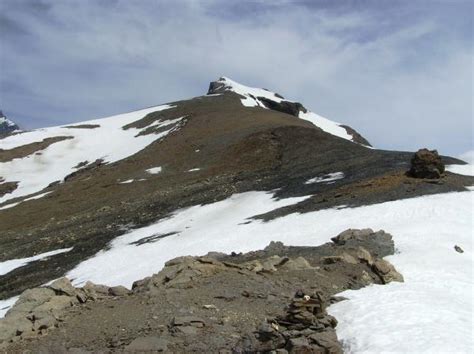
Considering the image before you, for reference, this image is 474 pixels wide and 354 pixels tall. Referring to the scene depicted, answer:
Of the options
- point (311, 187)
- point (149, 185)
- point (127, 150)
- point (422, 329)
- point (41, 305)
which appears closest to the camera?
point (422, 329)

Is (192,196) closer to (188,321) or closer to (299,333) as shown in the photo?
(188,321)

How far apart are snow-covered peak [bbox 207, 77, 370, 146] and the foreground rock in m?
94.8

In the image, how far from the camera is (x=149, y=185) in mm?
53906

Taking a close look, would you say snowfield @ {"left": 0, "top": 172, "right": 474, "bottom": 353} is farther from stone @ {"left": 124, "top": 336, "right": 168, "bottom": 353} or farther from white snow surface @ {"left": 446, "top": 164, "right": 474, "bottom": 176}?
white snow surface @ {"left": 446, "top": 164, "right": 474, "bottom": 176}

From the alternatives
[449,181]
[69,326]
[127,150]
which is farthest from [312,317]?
[127,150]

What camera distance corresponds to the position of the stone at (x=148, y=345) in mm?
12922

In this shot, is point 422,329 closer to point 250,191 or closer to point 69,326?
point 69,326

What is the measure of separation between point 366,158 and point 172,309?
32357 millimetres

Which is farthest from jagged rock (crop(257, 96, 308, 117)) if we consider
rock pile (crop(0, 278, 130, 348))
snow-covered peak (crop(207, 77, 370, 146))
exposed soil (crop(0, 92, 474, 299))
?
rock pile (crop(0, 278, 130, 348))

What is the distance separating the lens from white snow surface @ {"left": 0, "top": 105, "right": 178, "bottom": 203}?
82.4 metres

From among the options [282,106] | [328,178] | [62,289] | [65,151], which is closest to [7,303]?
[62,289]

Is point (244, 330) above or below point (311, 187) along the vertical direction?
below

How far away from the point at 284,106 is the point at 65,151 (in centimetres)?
5140

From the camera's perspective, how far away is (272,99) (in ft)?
421
